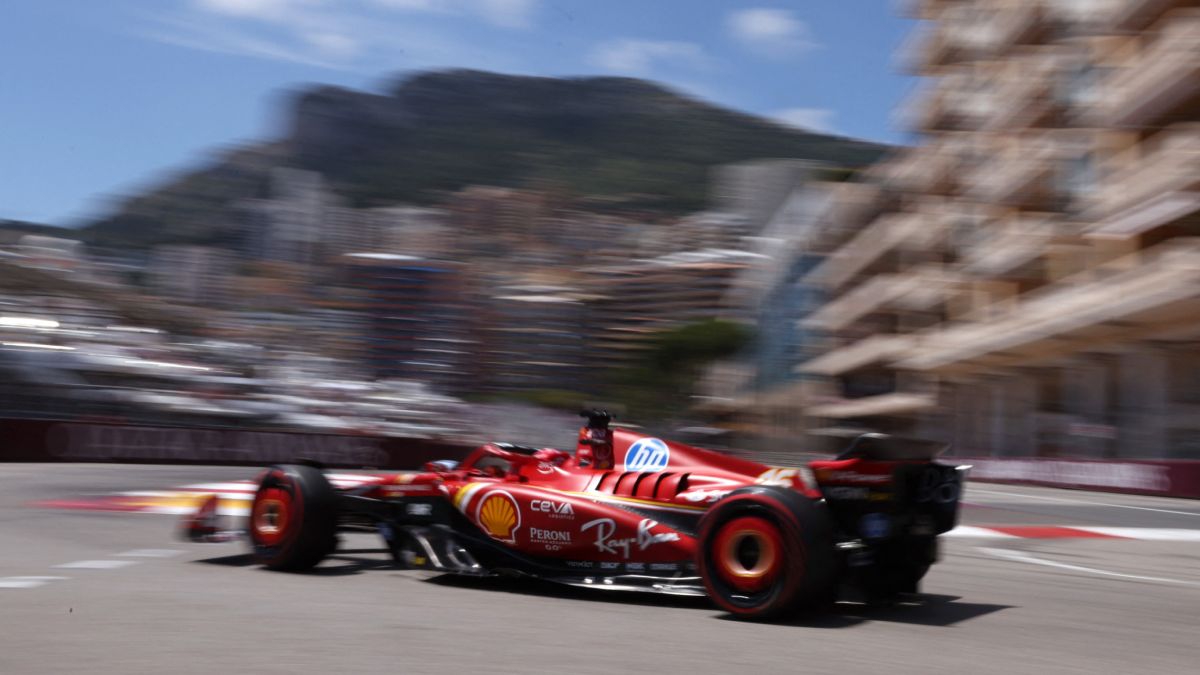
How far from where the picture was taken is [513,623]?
553 centimetres

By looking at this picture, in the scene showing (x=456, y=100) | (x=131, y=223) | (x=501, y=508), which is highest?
(x=456, y=100)

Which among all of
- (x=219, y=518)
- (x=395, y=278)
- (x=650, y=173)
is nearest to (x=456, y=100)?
(x=650, y=173)

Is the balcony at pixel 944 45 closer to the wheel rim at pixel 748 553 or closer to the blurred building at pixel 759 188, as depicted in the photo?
the wheel rim at pixel 748 553

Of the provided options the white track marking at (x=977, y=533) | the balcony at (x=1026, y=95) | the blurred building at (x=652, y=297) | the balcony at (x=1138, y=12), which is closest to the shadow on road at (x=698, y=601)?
the white track marking at (x=977, y=533)

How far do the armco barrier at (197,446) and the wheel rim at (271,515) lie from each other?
13.3 m

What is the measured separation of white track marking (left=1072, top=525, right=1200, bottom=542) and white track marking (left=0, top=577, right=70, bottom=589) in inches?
362

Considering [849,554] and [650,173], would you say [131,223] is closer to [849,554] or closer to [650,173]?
[650,173]

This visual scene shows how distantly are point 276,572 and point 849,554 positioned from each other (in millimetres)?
3757

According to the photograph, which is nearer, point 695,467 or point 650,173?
point 695,467

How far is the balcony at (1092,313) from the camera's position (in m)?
24.6

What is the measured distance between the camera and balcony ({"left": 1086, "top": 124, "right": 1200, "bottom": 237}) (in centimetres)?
→ 2478

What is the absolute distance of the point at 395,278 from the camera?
5108 inches

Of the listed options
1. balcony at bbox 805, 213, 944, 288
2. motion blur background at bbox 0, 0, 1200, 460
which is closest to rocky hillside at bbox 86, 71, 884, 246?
motion blur background at bbox 0, 0, 1200, 460

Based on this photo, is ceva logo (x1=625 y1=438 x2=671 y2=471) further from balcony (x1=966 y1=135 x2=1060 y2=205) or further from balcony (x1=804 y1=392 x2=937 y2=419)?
balcony (x1=804 y1=392 x2=937 y2=419)
